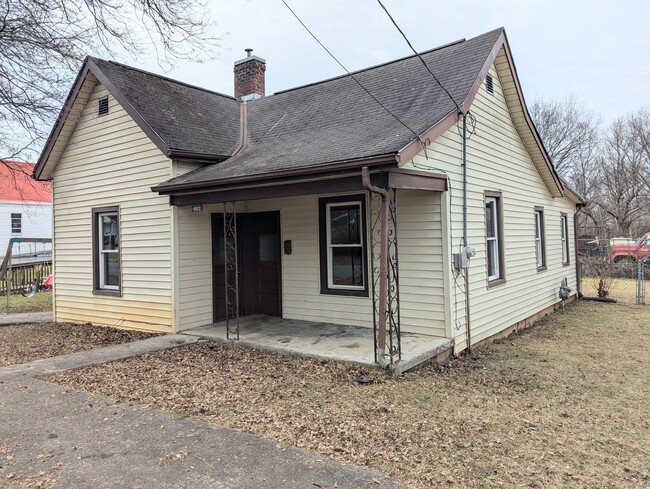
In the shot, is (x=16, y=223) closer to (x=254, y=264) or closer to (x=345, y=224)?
(x=254, y=264)

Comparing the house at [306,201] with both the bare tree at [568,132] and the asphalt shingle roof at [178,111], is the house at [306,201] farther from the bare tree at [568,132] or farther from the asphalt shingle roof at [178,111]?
the bare tree at [568,132]

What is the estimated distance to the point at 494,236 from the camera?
28.5 feet

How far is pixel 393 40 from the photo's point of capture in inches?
235

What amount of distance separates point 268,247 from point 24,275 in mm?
12901

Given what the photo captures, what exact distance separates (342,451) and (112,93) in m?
8.04

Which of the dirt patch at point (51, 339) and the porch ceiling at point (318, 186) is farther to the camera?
the dirt patch at point (51, 339)

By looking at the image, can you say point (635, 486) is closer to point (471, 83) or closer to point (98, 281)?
point (471, 83)

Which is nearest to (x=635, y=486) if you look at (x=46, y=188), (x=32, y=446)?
(x=32, y=446)

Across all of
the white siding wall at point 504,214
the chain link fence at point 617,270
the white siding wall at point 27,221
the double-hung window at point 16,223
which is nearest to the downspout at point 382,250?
the white siding wall at point 504,214

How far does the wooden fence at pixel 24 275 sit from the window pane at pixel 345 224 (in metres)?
13.9

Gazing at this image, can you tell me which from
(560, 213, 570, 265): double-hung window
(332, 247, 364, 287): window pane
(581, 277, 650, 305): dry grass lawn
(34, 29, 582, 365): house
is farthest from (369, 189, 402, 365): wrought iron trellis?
(581, 277, 650, 305): dry grass lawn

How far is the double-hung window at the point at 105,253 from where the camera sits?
30.3 ft

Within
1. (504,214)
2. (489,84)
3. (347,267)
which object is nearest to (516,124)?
(489,84)

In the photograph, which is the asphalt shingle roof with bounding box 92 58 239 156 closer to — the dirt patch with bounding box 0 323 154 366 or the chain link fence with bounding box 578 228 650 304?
the dirt patch with bounding box 0 323 154 366
